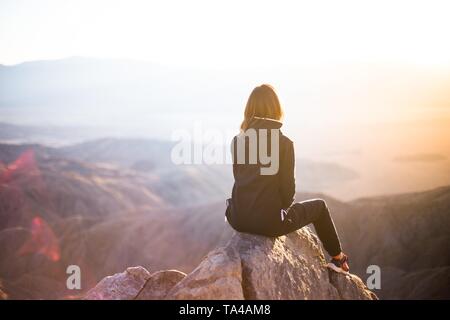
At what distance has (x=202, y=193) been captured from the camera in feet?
311

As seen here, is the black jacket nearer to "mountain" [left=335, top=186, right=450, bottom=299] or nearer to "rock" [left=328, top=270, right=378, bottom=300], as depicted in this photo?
"rock" [left=328, top=270, right=378, bottom=300]

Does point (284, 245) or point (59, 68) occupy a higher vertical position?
point (59, 68)

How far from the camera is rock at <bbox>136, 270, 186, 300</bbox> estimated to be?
16.7 feet

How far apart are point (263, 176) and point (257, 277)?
0.92m

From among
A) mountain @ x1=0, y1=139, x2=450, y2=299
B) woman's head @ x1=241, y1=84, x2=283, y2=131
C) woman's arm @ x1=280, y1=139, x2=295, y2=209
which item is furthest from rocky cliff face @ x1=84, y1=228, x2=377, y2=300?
mountain @ x1=0, y1=139, x2=450, y2=299

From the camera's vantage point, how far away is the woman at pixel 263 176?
4602mm

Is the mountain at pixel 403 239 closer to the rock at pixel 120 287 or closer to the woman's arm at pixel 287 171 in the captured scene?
the rock at pixel 120 287

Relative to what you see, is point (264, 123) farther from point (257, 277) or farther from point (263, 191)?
point (257, 277)

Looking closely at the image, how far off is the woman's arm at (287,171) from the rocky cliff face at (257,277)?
0.57 m

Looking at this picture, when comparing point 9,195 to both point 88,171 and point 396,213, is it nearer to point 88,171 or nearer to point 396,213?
point 88,171

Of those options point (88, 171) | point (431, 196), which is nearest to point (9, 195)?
point (88, 171)

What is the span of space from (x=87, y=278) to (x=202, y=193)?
59708 mm
